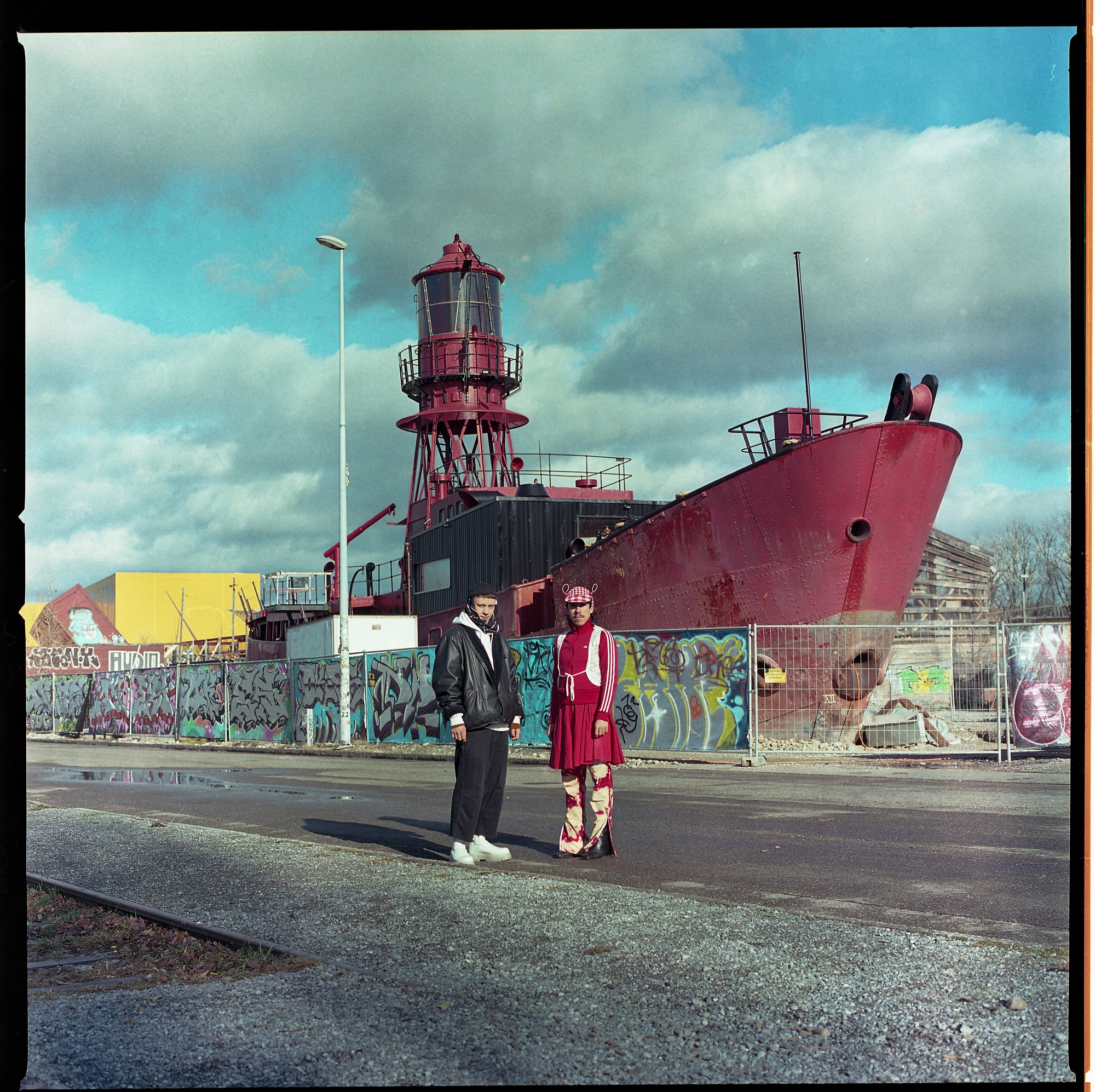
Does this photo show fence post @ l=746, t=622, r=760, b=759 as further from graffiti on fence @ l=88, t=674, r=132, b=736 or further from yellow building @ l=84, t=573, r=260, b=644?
yellow building @ l=84, t=573, r=260, b=644


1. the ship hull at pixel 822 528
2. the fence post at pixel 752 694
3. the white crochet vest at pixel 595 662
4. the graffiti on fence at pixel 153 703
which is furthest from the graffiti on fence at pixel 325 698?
the white crochet vest at pixel 595 662

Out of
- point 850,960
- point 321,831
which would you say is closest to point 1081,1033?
point 850,960

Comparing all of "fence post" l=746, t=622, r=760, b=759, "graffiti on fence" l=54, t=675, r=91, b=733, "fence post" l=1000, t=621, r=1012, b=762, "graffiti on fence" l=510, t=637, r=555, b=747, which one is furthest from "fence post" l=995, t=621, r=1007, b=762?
"graffiti on fence" l=54, t=675, r=91, b=733

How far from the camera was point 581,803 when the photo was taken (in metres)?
8.12

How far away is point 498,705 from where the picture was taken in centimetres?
794

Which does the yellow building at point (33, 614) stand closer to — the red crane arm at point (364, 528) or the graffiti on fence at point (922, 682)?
the red crane arm at point (364, 528)

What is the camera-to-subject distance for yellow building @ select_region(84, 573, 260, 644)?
8181 cm

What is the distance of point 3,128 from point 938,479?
17061 millimetres

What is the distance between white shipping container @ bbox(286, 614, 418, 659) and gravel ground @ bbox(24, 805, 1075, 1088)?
24.2m

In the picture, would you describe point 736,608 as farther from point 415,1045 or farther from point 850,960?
point 415,1045

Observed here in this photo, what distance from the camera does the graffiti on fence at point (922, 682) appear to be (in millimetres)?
16859

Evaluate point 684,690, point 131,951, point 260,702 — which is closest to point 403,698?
point 260,702

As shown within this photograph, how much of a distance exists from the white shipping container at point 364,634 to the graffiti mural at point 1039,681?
17997mm

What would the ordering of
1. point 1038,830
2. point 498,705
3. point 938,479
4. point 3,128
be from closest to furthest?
point 3,128 → point 498,705 → point 1038,830 → point 938,479
